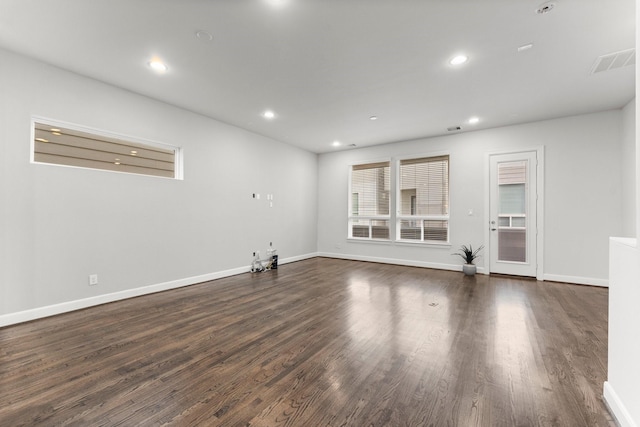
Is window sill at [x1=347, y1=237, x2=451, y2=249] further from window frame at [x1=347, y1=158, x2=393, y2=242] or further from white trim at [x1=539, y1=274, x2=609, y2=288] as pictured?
white trim at [x1=539, y1=274, x2=609, y2=288]

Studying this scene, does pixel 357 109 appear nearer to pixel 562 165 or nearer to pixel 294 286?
pixel 294 286

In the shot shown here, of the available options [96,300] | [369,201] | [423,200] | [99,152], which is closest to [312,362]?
[96,300]

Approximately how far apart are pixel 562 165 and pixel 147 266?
7.36m

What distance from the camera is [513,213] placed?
5.30 meters

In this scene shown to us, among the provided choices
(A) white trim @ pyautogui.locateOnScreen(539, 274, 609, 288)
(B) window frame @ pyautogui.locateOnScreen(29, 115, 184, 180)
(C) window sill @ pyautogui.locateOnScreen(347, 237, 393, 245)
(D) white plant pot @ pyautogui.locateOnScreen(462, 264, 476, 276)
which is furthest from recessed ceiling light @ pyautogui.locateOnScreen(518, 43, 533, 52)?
(B) window frame @ pyautogui.locateOnScreen(29, 115, 184, 180)

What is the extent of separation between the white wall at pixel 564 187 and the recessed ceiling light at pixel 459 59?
3101 millimetres

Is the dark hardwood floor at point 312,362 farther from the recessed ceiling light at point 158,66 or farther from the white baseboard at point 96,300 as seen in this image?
the recessed ceiling light at point 158,66

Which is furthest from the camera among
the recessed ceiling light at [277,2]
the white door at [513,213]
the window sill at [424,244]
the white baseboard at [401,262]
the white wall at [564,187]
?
the window sill at [424,244]

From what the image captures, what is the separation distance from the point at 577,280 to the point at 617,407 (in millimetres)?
4283

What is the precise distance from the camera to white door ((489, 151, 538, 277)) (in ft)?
16.8

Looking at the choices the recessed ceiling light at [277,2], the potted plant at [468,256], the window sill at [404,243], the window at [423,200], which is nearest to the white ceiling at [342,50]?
the recessed ceiling light at [277,2]

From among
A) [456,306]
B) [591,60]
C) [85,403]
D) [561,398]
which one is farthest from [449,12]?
[85,403]

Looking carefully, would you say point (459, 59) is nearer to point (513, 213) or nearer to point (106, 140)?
point (513, 213)

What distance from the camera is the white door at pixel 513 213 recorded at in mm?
5117
